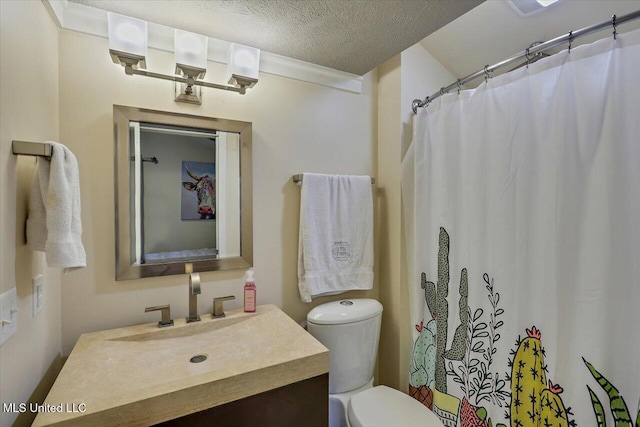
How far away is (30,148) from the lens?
838 millimetres

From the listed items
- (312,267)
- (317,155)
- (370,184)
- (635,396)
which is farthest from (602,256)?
(317,155)

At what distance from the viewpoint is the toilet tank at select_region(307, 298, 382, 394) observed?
149cm

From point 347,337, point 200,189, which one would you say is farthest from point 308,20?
point 347,337

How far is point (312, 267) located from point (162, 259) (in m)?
0.73

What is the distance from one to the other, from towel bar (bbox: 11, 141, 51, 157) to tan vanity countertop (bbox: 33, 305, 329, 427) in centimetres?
68

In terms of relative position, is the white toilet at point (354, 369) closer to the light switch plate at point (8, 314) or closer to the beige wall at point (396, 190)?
the beige wall at point (396, 190)

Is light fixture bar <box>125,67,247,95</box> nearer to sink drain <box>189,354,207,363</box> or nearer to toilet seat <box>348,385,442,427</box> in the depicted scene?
sink drain <box>189,354,207,363</box>

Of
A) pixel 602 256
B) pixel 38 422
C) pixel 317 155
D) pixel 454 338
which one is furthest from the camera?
pixel 317 155

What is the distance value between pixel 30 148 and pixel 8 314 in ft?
1.48

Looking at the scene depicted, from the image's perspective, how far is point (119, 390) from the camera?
86 centimetres

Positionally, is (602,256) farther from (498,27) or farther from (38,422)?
(38,422)

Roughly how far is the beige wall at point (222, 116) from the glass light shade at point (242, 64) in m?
0.10

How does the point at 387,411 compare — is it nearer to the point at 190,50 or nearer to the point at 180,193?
the point at 180,193

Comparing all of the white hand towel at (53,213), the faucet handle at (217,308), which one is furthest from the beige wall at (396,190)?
the white hand towel at (53,213)
